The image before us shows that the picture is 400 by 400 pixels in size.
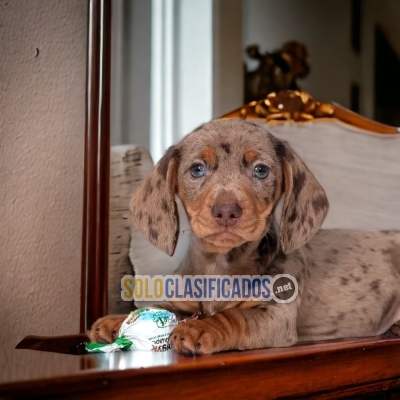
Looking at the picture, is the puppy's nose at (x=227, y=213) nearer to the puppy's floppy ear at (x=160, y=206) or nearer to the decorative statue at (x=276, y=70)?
the puppy's floppy ear at (x=160, y=206)

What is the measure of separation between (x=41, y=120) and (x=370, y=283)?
51.8 inches

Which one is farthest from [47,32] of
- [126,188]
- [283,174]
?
[283,174]

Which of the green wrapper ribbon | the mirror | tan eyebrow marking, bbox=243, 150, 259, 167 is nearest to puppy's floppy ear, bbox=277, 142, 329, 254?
tan eyebrow marking, bbox=243, 150, 259, 167

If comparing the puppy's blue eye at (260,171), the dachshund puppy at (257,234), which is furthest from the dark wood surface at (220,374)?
the puppy's blue eye at (260,171)

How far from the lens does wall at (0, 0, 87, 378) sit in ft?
6.36

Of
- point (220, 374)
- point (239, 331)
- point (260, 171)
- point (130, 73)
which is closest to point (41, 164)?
point (130, 73)

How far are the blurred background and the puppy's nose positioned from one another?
2.64 ft

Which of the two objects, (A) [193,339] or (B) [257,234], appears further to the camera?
(B) [257,234]

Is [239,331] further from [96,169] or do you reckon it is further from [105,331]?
[96,169]

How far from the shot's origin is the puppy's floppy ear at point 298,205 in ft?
5.18

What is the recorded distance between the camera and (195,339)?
3.95 feet

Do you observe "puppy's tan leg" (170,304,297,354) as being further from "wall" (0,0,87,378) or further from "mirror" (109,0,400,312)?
"wall" (0,0,87,378)

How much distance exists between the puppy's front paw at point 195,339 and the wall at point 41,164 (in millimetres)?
894

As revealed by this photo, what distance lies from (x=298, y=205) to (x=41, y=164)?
0.99 meters
